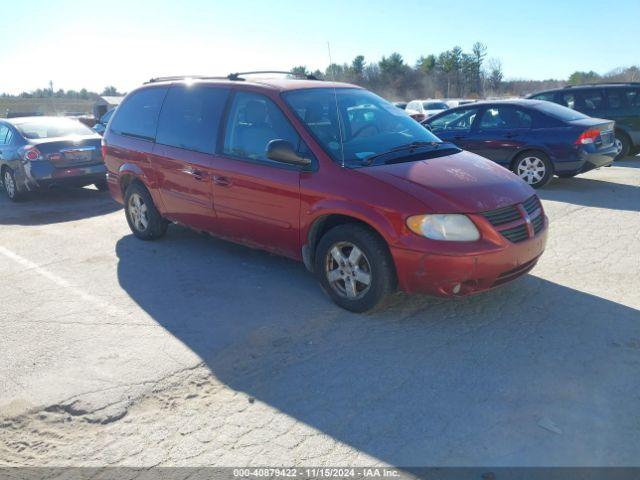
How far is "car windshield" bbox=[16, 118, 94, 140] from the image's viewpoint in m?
9.79

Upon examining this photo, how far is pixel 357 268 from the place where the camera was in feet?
14.2

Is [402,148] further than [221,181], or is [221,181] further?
[221,181]

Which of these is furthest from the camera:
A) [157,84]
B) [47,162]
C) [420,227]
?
[47,162]

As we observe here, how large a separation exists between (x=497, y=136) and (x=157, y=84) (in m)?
5.89

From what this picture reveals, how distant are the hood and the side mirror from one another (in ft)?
1.85

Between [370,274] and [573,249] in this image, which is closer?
[370,274]

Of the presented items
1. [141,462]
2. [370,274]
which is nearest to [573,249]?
[370,274]

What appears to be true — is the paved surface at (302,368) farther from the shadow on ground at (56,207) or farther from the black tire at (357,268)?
the shadow on ground at (56,207)

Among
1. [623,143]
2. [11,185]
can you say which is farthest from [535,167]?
[11,185]

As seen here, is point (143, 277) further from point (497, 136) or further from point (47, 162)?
point (497, 136)

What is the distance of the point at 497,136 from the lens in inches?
373

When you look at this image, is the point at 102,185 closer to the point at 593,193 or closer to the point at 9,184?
the point at 9,184

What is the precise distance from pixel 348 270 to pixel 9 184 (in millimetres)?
8194

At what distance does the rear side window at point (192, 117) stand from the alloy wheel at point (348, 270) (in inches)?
69.9
